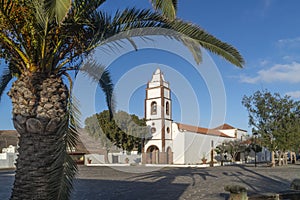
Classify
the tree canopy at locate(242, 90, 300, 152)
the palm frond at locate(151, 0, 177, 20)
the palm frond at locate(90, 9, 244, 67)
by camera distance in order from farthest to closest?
the tree canopy at locate(242, 90, 300, 152)
the palm frond at locate(90, 9, 244, 67)
the palm frond at locate(151, 0, 177, 20)

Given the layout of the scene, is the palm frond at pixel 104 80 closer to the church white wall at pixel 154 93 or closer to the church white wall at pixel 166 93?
the church white wall at pixel 154 93

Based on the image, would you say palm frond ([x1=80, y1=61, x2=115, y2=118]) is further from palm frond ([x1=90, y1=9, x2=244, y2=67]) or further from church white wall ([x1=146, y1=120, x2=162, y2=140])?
church white wall ([x1=146, y1=120, x2=162, y2=140])

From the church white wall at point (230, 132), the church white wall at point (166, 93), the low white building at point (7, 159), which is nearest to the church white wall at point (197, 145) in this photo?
the church white wall at point (166, 93)

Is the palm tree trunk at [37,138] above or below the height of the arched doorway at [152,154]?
above

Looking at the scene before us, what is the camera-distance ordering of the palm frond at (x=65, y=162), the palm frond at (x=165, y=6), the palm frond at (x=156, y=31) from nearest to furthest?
the palm frond at (x=65, y=162) → the palm frond at (x=165, y=6) → the palm frond at (x=156, y=31)

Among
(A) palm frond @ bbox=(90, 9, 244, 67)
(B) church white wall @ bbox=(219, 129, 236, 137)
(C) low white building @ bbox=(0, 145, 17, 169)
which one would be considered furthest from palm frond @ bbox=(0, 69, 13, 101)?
(B) church white wall @ bbox=(219, 129, 236, 137)

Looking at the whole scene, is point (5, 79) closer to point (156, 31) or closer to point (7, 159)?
point (156, 31)

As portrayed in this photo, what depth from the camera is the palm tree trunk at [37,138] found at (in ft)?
16.7

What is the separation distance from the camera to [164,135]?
132 ft

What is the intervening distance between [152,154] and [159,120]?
172 inches

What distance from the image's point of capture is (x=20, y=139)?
5281 millimetres

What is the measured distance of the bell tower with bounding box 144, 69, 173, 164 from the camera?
132ft

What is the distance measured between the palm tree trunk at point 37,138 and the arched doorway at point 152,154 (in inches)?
1406

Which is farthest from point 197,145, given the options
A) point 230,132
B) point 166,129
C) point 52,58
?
point 52,58
